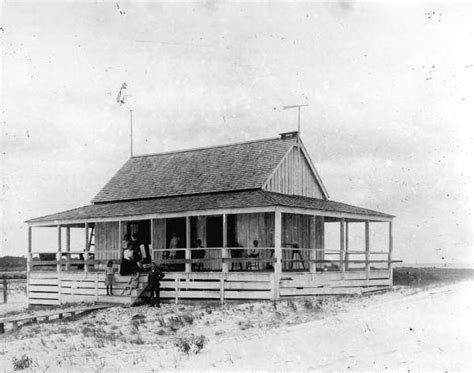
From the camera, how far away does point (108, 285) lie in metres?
24.3

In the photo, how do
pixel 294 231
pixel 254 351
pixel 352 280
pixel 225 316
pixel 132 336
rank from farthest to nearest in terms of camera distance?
pixel 294 231
pixel 352 280
pixel 225 316
pixel 132 336
pixel 254 351

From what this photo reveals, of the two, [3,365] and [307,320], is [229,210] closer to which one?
[307,320]

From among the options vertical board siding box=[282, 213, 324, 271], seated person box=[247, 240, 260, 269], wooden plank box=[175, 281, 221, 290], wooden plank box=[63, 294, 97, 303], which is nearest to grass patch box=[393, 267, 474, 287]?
vertical board siding box=[282, 213, 324, 271]

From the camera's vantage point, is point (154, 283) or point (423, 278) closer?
point (154, 283)

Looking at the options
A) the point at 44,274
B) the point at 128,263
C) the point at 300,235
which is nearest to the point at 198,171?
the point at 300,235

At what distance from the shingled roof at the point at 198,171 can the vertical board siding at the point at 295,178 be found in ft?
1.41

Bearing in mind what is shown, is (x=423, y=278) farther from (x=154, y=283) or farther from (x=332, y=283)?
(x=154, y=283)

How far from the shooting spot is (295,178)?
26.9m

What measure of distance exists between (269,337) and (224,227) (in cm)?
681

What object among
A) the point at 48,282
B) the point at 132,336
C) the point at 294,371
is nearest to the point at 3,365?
the point at 132,336

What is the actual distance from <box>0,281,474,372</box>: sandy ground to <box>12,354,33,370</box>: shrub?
0.11 meters

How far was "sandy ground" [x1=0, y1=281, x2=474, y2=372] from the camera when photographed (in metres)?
12.9

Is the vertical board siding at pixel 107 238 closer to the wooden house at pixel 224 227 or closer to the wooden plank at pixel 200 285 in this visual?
the wooden house at pixel 224 227

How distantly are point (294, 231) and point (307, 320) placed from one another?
319 inches
